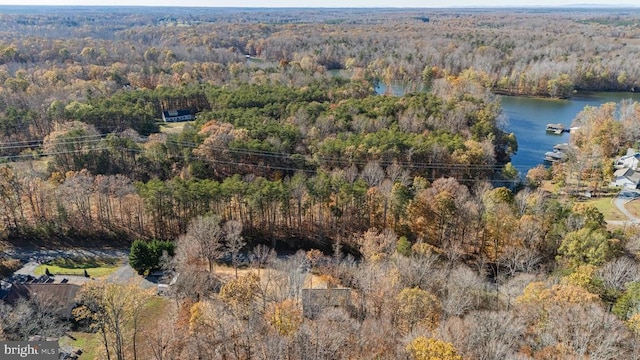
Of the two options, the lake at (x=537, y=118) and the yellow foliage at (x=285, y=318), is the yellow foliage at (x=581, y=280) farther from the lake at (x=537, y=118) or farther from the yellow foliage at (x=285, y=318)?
the lake at (x=537, y=118)

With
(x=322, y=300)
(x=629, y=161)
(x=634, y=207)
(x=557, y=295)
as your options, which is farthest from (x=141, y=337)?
(x=629, y=161)

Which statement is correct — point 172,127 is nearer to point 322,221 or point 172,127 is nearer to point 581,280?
point 322,221

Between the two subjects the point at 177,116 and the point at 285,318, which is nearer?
the point at 285,318

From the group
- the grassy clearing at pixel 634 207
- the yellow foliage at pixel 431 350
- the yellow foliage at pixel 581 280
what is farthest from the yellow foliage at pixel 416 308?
the grassy clearing at pixel 634 207

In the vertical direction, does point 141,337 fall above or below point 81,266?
above

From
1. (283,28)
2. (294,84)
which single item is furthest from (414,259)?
(283,28)

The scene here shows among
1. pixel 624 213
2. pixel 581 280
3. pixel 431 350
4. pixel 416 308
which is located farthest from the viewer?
pixel 624 213

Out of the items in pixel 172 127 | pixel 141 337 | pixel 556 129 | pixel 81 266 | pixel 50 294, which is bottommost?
pixel 81 266
